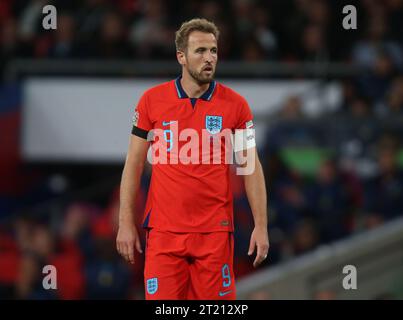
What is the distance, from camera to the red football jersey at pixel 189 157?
5504mm

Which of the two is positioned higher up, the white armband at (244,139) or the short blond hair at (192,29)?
the short blond hair at (192,29)

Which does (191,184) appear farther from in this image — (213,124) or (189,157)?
(213,124)

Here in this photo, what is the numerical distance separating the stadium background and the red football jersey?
13.5ft

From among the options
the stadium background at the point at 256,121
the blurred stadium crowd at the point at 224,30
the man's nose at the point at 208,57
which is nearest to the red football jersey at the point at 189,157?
the man's nose at the point at 208,57

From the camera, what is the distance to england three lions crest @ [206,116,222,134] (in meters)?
5.52

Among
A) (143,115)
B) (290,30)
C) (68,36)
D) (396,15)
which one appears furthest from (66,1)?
(143,115)

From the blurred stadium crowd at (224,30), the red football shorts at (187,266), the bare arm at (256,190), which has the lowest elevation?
the red football shorts at (187,266)

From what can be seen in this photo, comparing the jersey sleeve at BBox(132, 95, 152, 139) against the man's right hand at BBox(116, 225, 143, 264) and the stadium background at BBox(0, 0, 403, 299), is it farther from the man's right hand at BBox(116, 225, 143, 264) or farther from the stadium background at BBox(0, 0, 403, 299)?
the stadium background at BBox(0, 0, 403, 299)

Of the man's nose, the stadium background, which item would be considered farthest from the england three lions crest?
the stadium background

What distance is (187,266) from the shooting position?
5.53 meters

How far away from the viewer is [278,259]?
10078 mm

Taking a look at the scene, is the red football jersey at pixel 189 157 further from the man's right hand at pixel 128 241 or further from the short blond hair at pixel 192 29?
the short blond hair at pixel 192 29

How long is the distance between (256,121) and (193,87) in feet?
18.4
